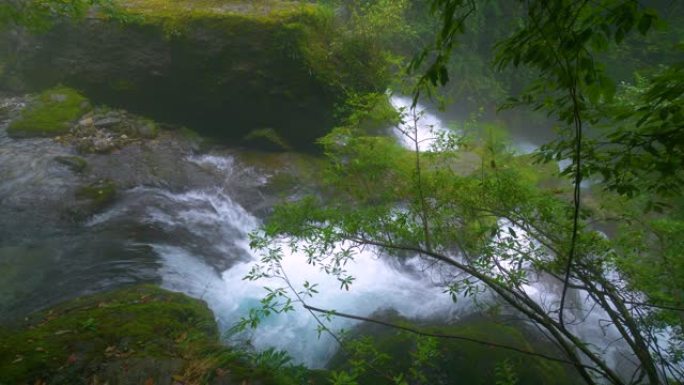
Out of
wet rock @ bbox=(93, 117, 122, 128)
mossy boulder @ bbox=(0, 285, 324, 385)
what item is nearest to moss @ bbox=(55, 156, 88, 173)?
wet rock @ bbox=(93, 117, 122, 128)

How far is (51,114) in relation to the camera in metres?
9.25

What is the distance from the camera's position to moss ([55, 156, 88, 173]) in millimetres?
7699

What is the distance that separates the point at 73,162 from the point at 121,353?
5726 millimetres

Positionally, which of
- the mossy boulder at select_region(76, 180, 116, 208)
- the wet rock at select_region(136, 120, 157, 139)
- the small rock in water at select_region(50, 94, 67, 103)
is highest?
the wet rock at select_region(136, 120, 157, 139)

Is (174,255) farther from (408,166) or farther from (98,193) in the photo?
(408,166)

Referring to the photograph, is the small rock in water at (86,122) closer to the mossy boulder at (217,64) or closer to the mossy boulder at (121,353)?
the mossy boulder at (217,64)

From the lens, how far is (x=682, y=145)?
5.79 feet

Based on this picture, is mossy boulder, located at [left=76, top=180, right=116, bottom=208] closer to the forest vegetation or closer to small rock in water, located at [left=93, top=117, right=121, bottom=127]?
Answer: the forest vegetation

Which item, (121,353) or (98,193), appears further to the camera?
(98,193)

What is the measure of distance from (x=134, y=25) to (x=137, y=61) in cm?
75

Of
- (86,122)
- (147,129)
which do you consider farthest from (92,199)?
(86,122)

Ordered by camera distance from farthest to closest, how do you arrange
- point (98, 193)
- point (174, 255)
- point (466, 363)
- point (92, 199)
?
point (98, 193), point (92, 199), point (174, 255), point (466, 363)

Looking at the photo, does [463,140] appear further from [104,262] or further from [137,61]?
[137,61]

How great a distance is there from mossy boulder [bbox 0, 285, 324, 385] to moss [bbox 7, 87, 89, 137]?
6013 millimetres
